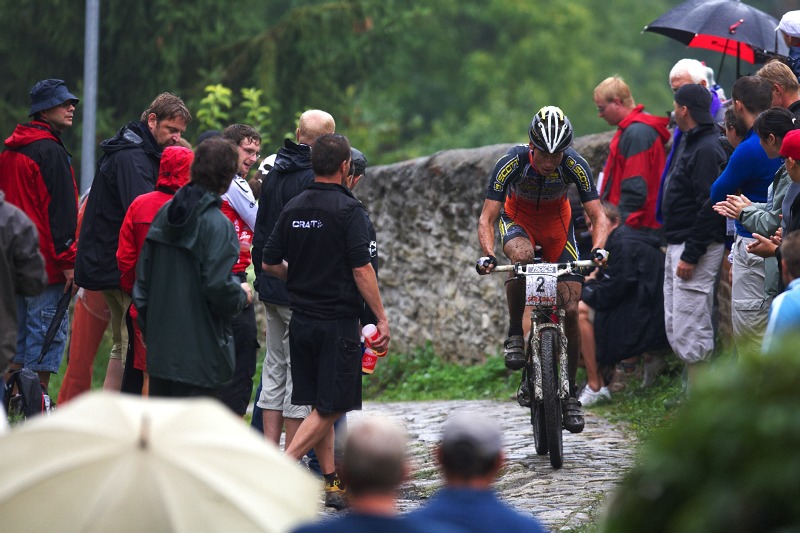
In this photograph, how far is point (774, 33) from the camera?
11203mm

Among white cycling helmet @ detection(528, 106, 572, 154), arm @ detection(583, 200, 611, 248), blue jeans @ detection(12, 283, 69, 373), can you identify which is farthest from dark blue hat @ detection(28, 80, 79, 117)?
arm @ detection(583, 200, 611, 248)

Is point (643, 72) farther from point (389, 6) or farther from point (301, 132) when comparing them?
point (301, 132)

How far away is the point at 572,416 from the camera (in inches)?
335

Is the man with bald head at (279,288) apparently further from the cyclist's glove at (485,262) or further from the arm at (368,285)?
the cyclist's glove at (485,262)

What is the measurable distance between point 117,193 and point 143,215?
125cm

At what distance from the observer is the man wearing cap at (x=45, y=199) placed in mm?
8867

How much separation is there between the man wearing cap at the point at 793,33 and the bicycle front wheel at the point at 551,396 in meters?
2.60

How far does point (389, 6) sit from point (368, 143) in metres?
2.76

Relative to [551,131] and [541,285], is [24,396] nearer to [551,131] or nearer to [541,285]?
[541,285]

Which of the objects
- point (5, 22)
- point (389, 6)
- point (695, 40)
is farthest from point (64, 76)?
point (695, 40)

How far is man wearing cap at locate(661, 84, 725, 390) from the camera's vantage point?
9727 mm

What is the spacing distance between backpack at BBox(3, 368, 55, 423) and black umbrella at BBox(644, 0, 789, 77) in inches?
Result: 220

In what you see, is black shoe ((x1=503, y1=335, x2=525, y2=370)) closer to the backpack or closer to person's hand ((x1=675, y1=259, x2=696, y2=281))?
person's hand ((x1=675, y1=259, x2=696, y2=281))

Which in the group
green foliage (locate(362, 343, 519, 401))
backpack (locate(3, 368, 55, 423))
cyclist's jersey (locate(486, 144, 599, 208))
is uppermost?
cyclist's jersey (locate(486, 144, 599, 208))
